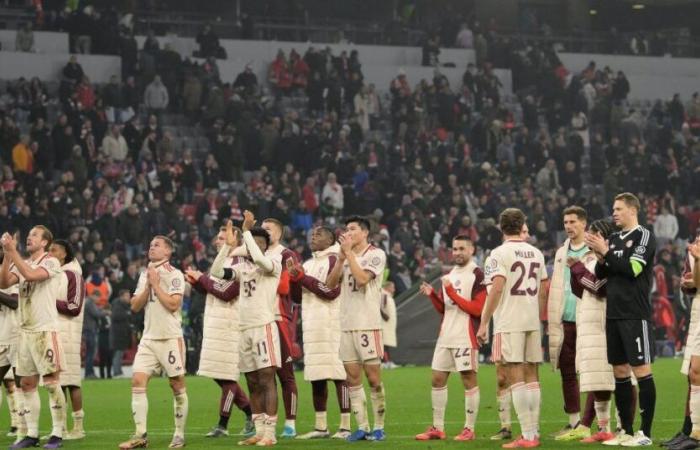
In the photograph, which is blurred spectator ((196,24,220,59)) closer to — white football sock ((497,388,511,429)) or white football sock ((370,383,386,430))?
white football sock ((370,383,386,430))

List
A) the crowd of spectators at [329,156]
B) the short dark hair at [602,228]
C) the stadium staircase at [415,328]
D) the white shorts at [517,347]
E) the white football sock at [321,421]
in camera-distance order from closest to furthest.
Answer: the white shorts at [517,347] → the short dark hair at [602,228] → the white football sock at [321,421] → the stadium staircase at [415,328] → the crowd of spectators at [329,156]

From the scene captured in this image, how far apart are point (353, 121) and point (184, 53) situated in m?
5.10

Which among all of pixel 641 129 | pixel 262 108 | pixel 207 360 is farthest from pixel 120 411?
pixel 641 129

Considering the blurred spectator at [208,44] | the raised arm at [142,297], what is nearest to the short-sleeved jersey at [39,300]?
the raised arm at [142,297]

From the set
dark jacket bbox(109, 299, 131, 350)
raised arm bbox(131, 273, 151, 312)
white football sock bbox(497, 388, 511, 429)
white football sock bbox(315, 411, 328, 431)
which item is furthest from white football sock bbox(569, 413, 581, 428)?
dark jacket bbox(109, 299, 131, 350)

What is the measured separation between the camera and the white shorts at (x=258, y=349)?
1468 centimetres

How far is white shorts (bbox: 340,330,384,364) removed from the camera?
1544cm

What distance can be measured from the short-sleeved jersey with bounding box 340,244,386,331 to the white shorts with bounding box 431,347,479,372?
720 mm

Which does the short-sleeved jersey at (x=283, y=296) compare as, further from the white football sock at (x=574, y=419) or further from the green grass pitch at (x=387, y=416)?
the white football sock at (x=574, y=419)

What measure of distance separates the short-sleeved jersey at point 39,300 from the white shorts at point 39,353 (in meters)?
0.07

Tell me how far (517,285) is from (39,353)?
476 cm

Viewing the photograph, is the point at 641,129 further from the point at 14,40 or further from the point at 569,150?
the point at 14,40

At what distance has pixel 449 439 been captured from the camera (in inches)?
597

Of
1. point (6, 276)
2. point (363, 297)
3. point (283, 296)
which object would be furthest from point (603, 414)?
point (6, 276)
